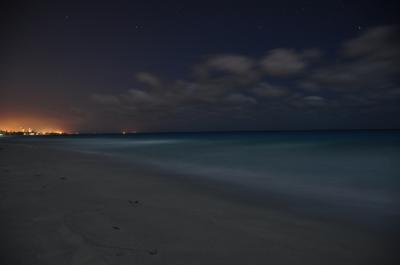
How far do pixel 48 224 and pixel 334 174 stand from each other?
41.4ft

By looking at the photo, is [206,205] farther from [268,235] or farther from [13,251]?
[13,251]

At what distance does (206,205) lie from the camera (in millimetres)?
6000

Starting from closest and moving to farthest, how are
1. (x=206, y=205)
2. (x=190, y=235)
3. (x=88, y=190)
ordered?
(x=190, y=235) < (x=206, y=205) < (x=88, y=190)

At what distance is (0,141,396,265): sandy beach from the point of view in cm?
323

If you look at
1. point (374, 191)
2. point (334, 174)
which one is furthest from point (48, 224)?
point (334, 174)

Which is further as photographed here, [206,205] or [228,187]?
[228,187]

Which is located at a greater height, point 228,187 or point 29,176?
point 29,176

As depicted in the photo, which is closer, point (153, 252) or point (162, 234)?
point (153, 252)

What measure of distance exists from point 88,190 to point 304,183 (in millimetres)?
8238

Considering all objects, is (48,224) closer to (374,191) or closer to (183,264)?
(183,264)

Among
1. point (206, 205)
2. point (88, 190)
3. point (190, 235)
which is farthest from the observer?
point (88, 190)

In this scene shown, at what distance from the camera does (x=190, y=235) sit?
396 centimetres

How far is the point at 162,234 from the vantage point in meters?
3.94

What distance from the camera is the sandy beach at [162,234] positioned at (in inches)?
127
